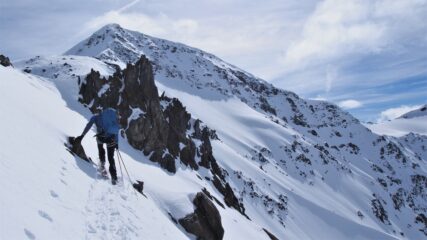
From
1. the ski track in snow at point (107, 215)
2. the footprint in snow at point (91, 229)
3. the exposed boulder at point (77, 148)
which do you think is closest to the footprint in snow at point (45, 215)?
the ski track in snow at point (107, 215)

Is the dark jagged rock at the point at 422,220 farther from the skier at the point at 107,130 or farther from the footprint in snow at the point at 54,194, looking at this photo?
the footprint in snow at the point at 54,194

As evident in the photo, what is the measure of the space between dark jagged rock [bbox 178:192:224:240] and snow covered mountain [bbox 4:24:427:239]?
563 millimetres

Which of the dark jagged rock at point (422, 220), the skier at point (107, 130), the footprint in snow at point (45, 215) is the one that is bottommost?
the footprint in snow at point (45, 215)

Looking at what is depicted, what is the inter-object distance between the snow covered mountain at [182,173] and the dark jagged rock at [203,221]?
1.85 ft

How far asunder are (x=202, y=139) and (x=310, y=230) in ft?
154

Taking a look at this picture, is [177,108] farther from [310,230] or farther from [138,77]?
[310,230]

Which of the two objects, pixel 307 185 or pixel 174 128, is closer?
pixel 174 128

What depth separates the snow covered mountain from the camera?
45.6ft

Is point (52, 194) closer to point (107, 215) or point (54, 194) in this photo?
point (54, 194)

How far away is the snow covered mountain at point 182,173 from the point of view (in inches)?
547

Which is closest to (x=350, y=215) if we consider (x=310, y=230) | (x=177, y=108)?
(x=310, y=230)

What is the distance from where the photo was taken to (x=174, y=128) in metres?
59.5

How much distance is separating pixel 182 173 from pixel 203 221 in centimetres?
2166

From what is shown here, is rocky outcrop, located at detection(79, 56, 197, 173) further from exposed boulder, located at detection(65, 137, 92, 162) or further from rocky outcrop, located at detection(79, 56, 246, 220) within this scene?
exposed boulder, located at detection(65, 137, 92, 162)
